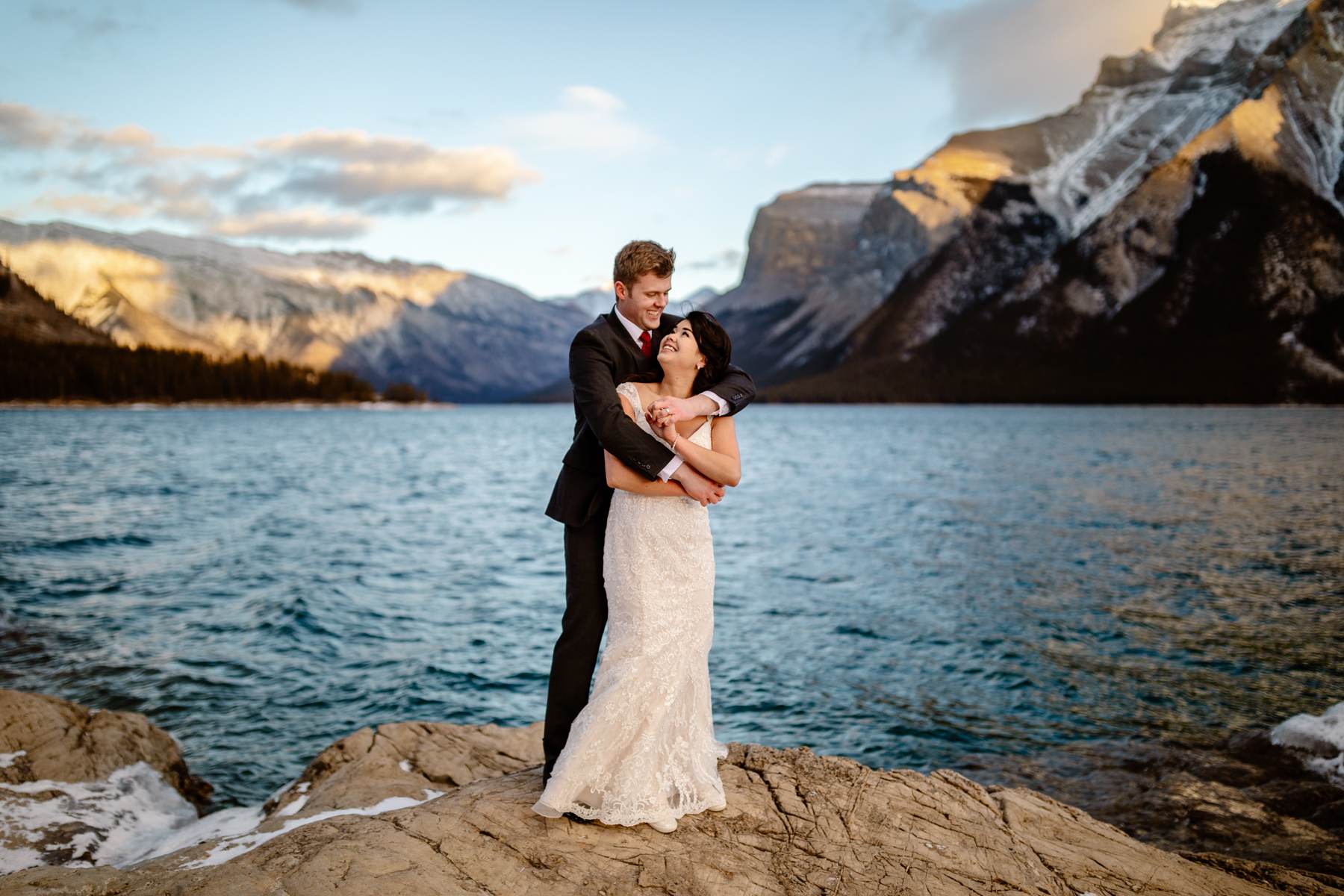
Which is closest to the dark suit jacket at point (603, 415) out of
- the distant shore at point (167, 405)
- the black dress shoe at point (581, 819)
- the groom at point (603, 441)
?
the groom at point (603, 441)

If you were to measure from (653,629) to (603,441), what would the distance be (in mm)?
1339

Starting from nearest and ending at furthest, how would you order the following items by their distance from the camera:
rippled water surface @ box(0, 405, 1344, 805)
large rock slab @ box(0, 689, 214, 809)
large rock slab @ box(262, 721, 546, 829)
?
large rock slab @ box(262, 721, 546, 829), large rock slab @ box(0, 689, 214, 809), rippled water surface @ box(0, 405, 1344, 805)

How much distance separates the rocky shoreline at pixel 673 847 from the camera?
5.07 metres

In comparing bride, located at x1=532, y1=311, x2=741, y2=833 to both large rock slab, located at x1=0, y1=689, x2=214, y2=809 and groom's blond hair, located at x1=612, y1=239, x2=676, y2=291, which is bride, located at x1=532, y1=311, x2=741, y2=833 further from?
large rock slab, located at x1=0, y1=689, x2=214, y2=809

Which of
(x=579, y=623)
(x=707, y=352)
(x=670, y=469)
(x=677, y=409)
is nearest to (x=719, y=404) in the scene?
(x=677, y=409)

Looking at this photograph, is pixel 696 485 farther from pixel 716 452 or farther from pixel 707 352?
pixel 707 352

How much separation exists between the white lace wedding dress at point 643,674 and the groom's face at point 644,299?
0.45 metres

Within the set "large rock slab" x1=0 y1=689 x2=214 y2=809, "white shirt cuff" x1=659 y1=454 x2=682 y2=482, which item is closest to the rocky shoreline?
"large rock slab" x1=0 y1=689 x2=214 y2=809

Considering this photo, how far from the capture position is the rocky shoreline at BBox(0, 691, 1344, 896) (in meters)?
5.07

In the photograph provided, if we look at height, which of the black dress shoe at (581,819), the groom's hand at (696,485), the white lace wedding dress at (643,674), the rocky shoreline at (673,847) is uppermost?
the groom's hand at (696,485)

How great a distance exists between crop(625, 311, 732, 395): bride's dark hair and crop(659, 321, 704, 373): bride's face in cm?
4

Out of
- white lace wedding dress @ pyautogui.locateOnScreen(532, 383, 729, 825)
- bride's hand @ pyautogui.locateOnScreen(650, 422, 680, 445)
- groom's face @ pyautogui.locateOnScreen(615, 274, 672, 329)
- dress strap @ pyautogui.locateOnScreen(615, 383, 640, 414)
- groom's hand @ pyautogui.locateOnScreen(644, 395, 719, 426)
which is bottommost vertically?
white lace wedding dress @ pyautogui.locateOnScreen(532, 383, 729, 825)

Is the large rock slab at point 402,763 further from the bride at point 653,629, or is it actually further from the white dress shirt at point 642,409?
the white dress shirt at point 642,409

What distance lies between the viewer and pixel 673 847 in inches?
213
